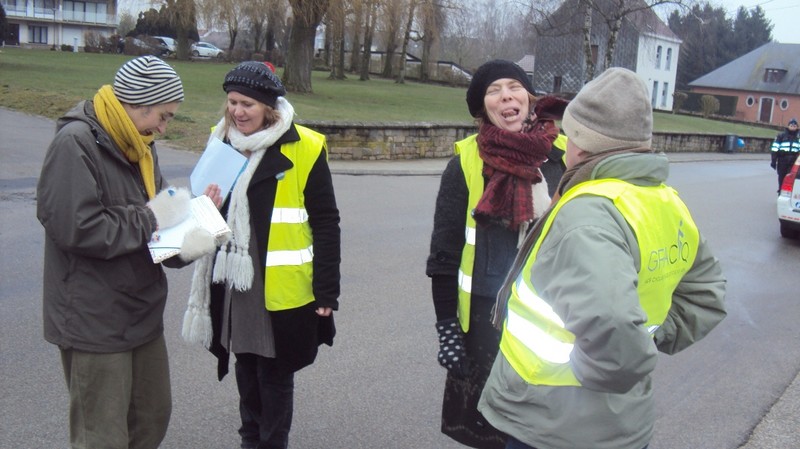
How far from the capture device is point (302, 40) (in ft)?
84.6

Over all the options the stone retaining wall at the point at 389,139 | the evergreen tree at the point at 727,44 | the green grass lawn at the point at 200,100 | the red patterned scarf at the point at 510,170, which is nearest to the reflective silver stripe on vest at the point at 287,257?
the red patterned scarf at the point at 510,170

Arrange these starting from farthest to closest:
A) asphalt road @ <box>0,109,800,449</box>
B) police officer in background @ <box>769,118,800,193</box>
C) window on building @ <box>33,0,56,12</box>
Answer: window on building @ <box>33,0,56,12</box>
police officer in background @ <box>769,118,800,193</box>
asphalt road @ <box>0,109,800,449</box>

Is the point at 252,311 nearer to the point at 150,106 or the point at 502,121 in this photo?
the point at 150,106

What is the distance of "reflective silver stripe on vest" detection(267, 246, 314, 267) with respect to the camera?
347cm

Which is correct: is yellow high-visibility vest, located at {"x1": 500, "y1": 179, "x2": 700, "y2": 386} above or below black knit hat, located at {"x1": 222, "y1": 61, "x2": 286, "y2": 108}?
below

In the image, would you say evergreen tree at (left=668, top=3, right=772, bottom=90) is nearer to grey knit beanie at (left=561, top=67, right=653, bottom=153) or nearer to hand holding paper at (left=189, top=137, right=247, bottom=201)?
hand holding paper at (left=189, top=137, right=247, bottom=201)

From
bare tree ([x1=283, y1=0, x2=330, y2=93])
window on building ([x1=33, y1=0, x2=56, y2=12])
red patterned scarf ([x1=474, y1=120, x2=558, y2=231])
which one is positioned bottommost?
red patterned scarf ([x1=474, y1=120, x2=558, y2=231])

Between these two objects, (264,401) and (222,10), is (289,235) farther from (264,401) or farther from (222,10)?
(222,10)

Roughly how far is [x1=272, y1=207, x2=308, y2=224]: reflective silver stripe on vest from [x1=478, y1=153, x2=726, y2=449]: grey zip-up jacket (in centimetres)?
136

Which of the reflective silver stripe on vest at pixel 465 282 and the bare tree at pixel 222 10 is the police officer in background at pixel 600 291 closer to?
the reflective silver stripe on vest at pixel 465 282

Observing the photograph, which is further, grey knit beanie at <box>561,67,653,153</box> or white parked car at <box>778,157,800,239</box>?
white parked car at <box>778,157,800,239</box>

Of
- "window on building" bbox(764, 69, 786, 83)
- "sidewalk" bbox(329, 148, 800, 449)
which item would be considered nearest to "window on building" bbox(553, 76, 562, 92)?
"window on building" bbox(764, 69, 786, 83)

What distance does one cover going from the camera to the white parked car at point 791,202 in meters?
11.1

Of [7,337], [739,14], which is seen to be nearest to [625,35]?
[739,14]
